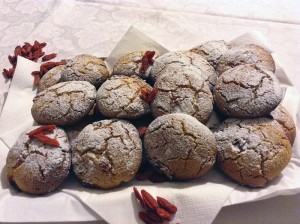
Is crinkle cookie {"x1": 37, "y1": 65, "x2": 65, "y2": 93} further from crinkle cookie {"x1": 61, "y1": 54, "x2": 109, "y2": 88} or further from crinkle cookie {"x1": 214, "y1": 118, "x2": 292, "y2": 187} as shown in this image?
crinkle cookie {"x1": 214, "y1": 118, "x2": 292, "y2": 187}

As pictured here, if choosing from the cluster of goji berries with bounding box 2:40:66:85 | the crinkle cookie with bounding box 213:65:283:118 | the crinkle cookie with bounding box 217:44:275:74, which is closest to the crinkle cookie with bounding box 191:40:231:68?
the crinkle cookie with bounding box 217:44:275:74

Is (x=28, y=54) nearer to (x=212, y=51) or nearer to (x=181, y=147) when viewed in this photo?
(x=212, y=51)

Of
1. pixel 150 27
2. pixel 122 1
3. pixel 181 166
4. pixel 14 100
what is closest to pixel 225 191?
pixel 181 166

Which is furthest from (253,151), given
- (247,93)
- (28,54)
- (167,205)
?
(28,54)

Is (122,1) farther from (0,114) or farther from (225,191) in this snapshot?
(225,191)

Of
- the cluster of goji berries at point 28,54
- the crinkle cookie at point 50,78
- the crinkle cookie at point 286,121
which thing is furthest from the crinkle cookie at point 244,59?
the cluster of goji berries at point 28,54

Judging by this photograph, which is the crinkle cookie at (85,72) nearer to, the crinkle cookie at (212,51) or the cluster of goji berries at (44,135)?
the cluster of goji berries at (44,135)
